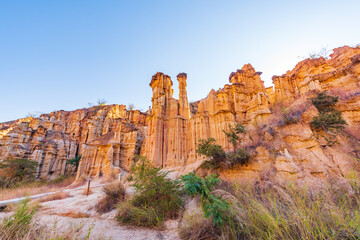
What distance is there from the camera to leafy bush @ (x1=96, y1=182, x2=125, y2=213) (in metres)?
6.42

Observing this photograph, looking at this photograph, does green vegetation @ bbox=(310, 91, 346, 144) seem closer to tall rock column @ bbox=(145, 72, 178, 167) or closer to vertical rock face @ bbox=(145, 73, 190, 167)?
vertical rock face @ bbox=(145, 73, 190, 167)

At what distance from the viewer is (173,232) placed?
13.5ft

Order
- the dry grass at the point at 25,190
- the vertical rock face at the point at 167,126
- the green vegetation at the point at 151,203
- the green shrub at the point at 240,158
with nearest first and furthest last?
the green vegetation at the point at 151,203 → the green shrub at the point at 240,158 → the dry grass at the point at 25,190 → the vertical rock face at the point at 167,126

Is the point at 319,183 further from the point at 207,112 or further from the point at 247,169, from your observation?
the point at 207,112

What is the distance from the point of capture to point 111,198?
697cm

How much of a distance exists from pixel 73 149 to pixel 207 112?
28327mm

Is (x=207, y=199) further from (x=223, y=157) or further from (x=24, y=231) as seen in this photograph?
(x=223, y=157)

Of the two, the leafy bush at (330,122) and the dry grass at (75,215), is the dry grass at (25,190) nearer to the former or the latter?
the dry grass at (75,215)

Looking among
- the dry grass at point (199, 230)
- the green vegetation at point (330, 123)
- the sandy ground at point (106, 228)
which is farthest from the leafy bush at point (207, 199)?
the green vegetation at point (330, 123)

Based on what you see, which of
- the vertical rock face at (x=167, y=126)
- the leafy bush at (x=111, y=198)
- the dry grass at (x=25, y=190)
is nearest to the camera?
the leafy bush at (x=111, y=198)

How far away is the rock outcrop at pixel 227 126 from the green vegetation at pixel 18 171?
2766 mm

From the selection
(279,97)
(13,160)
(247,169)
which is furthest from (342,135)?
(13,160)

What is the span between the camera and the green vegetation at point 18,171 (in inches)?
779

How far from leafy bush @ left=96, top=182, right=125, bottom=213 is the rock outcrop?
5.08m
